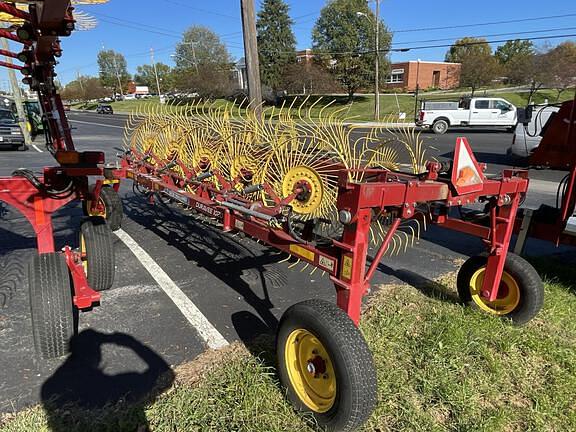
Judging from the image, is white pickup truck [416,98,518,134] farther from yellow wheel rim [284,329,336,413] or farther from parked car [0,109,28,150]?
yellow wheel rim [284,329,336,413]

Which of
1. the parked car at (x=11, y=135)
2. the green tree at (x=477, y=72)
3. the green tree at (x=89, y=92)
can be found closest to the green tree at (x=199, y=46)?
the green tree at (x=89, y=92)

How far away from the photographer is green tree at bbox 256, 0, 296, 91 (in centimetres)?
5153

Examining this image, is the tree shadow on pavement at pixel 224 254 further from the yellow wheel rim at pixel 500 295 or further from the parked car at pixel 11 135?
the parked car at pixel 11 135

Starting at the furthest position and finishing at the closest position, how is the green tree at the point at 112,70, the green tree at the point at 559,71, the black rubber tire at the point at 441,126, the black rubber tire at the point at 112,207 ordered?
the green tree at the point at 112,70 < the green tree at the point at 559,71 < the black rubber tire at the point at 441,126 < the black rubber tire at the point at 112,207

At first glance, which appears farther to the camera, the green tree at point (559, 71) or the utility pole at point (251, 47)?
the green tree at point (559, 71)

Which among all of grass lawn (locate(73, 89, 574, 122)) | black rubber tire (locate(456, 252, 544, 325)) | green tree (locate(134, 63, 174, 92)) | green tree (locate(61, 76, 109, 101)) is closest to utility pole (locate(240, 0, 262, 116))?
grass lawn (locate(73, 89, 574, 122))

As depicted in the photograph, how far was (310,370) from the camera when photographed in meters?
2.47

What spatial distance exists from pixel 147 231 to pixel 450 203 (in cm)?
500

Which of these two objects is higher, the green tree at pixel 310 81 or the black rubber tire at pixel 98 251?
the green tree at pixel 310 81

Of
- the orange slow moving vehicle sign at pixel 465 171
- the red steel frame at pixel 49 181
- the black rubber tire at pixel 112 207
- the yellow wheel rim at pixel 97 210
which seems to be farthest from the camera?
the black rubber tire at pixel 112 207

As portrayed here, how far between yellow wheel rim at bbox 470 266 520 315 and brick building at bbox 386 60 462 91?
5581 cm

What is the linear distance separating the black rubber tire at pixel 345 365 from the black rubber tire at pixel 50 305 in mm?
1808

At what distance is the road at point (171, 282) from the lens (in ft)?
10.3

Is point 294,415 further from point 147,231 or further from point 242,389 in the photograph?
point 147,231
